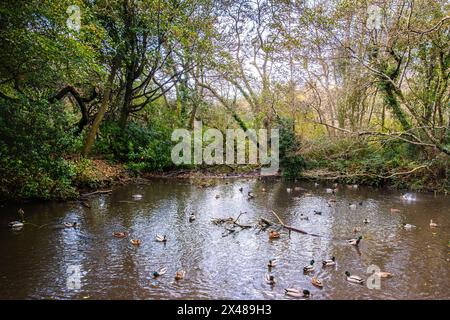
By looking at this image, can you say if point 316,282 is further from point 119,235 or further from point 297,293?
point 119,235

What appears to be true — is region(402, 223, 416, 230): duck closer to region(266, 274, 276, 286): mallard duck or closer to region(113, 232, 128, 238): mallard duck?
region(266, 274, 276, 286): mallard duck

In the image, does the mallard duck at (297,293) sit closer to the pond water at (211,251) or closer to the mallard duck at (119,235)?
the pond water at (211,251)

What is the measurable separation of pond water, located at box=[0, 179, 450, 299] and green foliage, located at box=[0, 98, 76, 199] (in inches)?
22.2

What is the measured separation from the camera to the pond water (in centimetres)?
564

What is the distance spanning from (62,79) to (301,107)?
13.8 m

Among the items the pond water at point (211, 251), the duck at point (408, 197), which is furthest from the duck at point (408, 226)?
the duck at point (408, 197)

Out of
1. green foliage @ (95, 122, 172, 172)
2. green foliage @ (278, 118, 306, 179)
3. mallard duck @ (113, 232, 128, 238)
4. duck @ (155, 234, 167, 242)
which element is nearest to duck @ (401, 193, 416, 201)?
green foliage @ (278, 118, 306, 179)

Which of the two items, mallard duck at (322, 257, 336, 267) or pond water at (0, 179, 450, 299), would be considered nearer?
pond water at (0, 179, 450, 299)

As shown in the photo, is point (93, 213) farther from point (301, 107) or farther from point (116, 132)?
point (301, 107)

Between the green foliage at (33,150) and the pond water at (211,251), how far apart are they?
22.2 inches

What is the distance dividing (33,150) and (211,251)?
5.86 m

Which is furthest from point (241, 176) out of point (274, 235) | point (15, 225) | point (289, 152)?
point (15, 225)

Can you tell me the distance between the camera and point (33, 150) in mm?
9656
